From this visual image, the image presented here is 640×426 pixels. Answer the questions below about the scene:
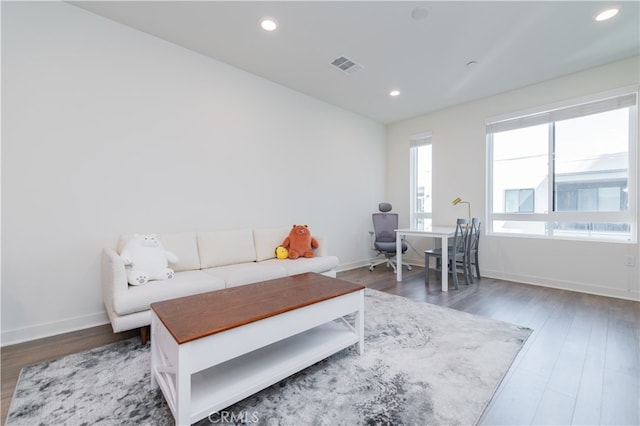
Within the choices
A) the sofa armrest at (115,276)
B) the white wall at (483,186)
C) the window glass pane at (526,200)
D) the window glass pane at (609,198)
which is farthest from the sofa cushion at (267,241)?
the window glass pane at (609,198)

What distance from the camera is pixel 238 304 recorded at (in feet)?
5.37

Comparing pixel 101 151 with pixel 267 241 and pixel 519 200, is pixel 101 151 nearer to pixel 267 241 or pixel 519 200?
pixel 267 241

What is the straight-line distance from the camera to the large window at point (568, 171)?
3.26 m

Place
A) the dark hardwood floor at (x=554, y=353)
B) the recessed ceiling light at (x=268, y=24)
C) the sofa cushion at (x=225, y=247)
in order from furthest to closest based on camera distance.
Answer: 1. the sofa cushion at (x=225, y=247)
2. the recessed ceiling light at (x=268, y=24)
3. the dark hardwood floor at (x=554, y=353)

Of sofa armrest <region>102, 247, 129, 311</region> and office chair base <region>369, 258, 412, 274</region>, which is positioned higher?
sofa armrest <region>102, 247, 129, 311</region>

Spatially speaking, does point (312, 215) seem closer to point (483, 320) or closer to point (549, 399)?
point (483, 320)

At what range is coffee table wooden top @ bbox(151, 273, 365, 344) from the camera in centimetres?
132

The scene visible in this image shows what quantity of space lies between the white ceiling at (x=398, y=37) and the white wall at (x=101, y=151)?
12.2 inches

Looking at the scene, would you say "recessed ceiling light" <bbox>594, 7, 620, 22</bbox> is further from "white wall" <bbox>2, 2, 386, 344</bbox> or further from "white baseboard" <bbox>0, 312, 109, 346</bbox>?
"white baseboard" <bbox>0, 312, 109, 346</bbox>

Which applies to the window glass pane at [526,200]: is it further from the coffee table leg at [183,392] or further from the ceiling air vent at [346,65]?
the coffee table leg at [183,392]

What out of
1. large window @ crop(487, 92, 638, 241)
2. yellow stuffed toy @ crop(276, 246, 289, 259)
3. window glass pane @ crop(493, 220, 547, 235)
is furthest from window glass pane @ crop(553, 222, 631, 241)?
yellow stuffed toy @ crop(276, 246, 289, 259)

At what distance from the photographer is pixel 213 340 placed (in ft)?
4.20

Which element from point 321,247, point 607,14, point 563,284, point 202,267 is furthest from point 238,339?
point 563,284

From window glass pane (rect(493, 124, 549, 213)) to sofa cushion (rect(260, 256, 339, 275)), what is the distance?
2934mm
